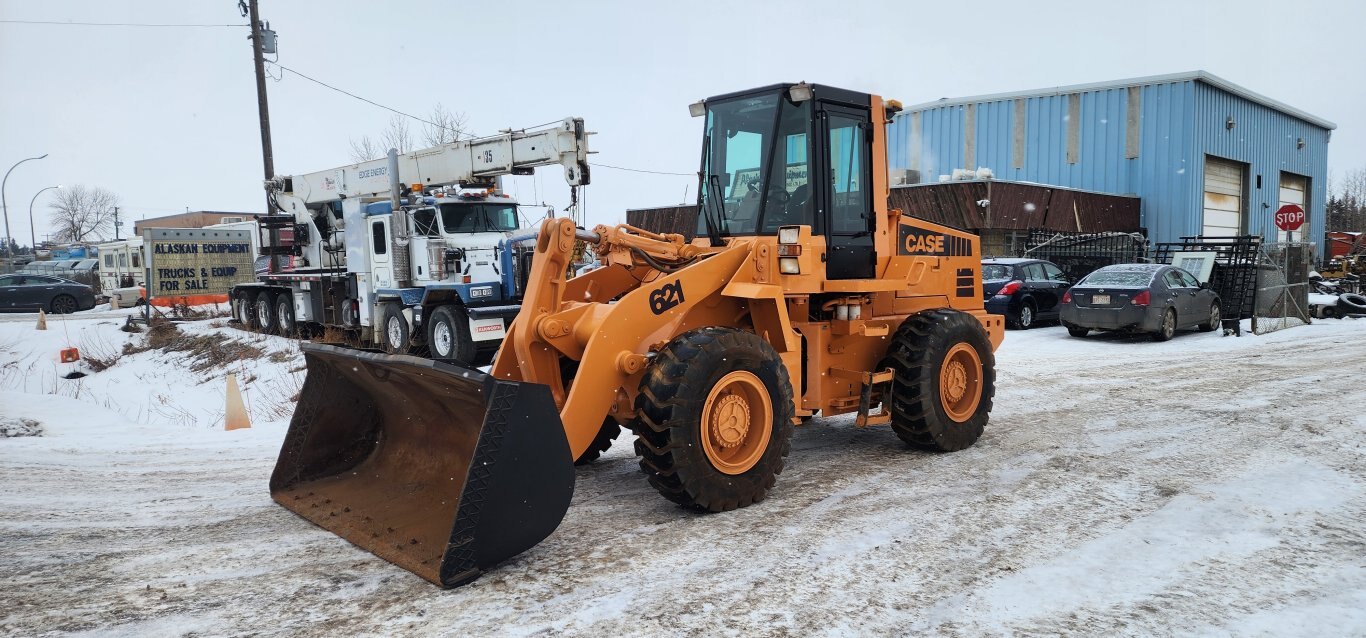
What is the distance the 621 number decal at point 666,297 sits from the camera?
520cm

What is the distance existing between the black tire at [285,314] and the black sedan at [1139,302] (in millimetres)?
15995

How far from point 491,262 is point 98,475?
27.5 ft

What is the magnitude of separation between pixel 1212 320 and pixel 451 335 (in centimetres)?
1426

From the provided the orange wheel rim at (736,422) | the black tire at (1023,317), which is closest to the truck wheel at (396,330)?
the orange wheel rim at (736,422)

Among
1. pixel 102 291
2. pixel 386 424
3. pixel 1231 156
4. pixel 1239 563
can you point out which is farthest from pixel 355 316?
pixel 102 291

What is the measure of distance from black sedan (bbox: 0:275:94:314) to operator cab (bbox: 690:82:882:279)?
3258cm

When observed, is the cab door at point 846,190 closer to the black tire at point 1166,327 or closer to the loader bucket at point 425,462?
the loader bucket at point 425,462

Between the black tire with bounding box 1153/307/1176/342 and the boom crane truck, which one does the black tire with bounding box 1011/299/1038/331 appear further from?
the boom crane truck

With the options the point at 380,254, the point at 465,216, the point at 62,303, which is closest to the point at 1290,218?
the point at 465,216

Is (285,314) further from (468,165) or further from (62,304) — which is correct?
(62,304)

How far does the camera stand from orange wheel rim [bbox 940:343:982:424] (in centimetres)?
684

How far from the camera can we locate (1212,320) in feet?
54.4

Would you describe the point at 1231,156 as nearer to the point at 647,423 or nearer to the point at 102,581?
the point at 647,423

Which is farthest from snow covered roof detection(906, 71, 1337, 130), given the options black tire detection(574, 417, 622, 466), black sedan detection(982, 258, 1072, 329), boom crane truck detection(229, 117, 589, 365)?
black tire detection(574, 417, 622, 466)
